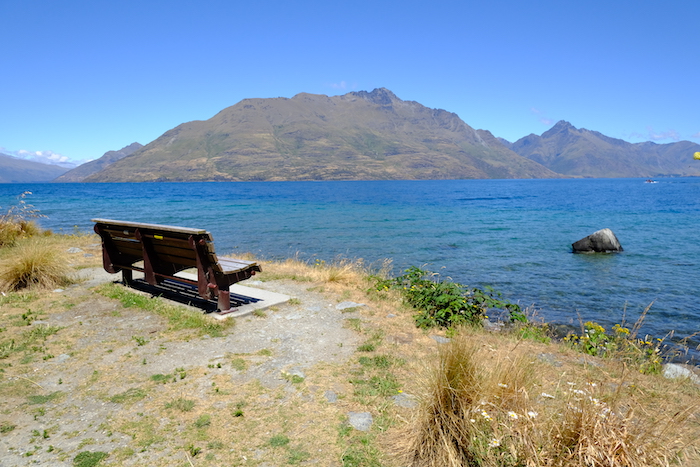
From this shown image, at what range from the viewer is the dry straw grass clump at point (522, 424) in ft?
8.63

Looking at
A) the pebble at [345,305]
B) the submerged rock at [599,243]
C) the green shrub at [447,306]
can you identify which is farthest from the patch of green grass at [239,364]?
the submerged rock at [599,243]

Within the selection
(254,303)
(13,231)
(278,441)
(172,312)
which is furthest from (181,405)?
(13,231)

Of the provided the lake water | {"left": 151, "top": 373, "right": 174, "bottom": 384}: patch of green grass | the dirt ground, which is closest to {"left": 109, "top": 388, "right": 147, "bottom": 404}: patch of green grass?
the dirt ground

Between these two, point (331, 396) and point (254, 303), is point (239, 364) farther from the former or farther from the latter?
point (254, 303)

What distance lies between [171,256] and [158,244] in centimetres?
34

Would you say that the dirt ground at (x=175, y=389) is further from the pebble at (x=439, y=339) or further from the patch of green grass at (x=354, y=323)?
the pebble at (x=439, y=339)

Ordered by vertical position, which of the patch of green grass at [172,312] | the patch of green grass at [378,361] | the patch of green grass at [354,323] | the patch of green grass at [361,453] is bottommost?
the patch of green grass at [354,323]

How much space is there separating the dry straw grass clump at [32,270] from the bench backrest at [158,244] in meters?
1.15

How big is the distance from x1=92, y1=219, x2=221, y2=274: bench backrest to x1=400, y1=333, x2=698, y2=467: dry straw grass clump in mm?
4085

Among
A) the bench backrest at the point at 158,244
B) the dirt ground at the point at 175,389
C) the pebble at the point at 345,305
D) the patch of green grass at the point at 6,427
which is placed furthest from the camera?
the pebble at the point at 345,305

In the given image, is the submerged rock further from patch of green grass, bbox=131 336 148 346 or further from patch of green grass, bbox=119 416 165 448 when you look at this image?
patch of green grass, bbox=119 416 165 448

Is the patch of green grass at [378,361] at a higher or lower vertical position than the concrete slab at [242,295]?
lower

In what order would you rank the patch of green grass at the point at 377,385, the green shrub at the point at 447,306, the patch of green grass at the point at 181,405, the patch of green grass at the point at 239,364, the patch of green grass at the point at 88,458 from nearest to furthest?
the patch of green grass at the point at 88,458, the patch of green grass at the point at 181,405, the patch of green grass at the point at 377,385, the patch of green grass at the point at 239,364, the green shrub at the point at 447,306

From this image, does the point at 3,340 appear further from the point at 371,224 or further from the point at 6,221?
the point at 371,224
